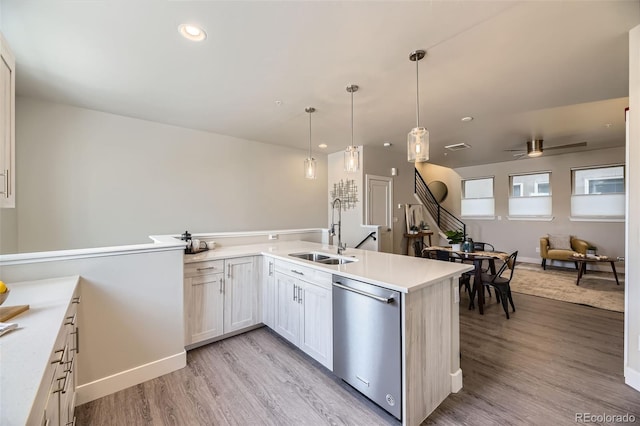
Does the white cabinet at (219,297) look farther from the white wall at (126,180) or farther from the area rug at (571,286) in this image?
the area rug at (571,286)

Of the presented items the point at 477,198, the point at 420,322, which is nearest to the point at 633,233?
the point at 420,322

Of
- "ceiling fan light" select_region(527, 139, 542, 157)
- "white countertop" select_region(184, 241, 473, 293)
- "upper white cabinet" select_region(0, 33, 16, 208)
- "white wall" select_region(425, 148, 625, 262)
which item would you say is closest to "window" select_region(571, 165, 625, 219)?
"white wall" select_region(425, 148, 625, 262)

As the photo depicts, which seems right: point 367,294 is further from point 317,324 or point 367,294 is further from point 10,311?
point 10,311

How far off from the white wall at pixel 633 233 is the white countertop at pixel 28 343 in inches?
142

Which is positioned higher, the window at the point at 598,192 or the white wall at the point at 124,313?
the window at the point at 598,192

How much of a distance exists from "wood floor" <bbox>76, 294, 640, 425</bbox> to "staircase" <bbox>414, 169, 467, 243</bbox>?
557cm

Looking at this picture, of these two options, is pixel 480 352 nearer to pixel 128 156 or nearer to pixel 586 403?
pixel 586 403

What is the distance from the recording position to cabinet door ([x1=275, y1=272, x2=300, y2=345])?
104 inches

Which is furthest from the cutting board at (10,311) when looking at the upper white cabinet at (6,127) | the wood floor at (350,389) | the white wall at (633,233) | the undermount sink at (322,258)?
the white wall at (633,233)

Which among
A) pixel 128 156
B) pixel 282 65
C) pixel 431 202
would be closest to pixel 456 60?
pixel 282 65

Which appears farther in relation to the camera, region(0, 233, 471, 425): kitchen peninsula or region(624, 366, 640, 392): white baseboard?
region(624, 366, 640, 392): white baseboard

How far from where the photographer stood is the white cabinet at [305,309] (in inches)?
90.0

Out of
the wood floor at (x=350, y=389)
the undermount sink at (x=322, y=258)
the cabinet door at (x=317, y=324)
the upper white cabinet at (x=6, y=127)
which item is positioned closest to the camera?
the upper white cabinet at (x=6, y=127)

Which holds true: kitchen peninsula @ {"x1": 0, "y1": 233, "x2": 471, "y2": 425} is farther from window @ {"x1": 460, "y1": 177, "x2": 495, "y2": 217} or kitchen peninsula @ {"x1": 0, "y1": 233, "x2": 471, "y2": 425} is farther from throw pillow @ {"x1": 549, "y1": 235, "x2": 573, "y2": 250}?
window @ {"x1": 460, "y1": 177, "x2": 495, "y2": 217}
